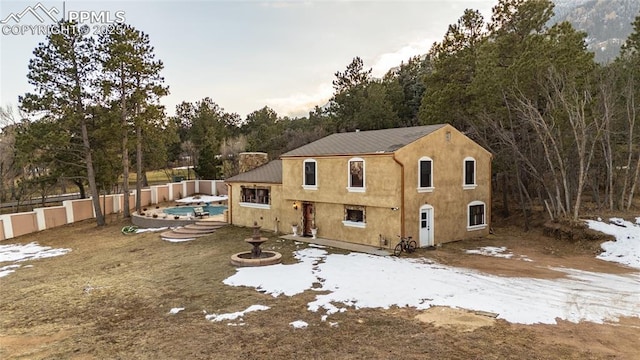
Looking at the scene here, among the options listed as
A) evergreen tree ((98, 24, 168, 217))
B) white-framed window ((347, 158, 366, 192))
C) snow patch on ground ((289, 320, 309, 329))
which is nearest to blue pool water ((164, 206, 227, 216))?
evergreen tree ((98, 24, 168, 217))

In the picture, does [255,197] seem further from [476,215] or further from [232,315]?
[232,315]

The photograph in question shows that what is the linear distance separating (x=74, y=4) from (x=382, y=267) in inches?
1002

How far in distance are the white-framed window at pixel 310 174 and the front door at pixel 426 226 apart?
17.8ft

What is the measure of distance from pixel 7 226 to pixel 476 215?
29.6m

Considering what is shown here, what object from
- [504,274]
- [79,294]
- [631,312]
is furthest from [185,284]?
[631,312]

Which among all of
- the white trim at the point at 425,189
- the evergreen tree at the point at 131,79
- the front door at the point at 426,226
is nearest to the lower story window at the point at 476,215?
the front door at the point at 426,226

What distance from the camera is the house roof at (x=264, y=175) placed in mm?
22791

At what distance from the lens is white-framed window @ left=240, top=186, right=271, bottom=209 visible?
898 inches

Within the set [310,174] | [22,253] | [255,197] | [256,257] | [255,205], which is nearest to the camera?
[256,257]

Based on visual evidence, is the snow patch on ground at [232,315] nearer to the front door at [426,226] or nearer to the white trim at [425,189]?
the front door at [426,226]

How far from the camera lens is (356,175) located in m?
17.9

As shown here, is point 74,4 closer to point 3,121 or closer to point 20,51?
point 20,51

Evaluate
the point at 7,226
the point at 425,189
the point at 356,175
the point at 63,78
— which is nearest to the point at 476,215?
the point at 425,189

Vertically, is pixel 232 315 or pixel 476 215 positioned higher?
pixel 476 215
